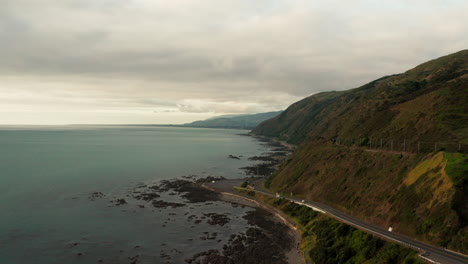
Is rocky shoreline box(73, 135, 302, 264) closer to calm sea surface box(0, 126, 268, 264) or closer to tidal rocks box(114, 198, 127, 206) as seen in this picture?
tidal rocks box(114, 198, 127, 206)

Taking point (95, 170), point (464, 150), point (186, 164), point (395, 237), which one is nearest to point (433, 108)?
point (464, 150)

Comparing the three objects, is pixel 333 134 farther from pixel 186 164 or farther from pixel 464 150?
pixel 186 164

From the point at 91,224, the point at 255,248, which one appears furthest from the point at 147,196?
the point at 255,248

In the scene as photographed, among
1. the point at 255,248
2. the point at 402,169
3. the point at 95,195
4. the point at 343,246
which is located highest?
the point at 402,169

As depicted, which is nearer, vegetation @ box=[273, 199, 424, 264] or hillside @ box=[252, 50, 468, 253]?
vegetation @ box=[273, 199, 424, 264]

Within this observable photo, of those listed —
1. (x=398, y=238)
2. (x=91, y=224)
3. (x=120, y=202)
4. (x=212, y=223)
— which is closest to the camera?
(x=398, y=238)

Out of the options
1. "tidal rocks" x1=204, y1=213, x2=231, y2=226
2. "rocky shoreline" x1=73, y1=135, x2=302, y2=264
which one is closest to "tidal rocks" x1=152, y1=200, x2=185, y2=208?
"rocky shoreline" x1=73, y1=135, x2=302, y2=264

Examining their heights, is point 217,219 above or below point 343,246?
below

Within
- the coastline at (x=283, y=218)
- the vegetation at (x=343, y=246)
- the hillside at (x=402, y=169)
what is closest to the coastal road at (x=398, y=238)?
the hillside at (x=402, y=169)

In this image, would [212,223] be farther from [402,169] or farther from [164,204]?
[402,169]
